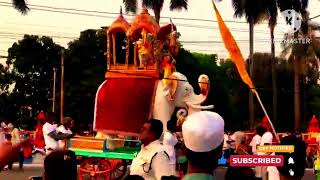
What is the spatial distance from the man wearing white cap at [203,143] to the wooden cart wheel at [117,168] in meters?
10.9

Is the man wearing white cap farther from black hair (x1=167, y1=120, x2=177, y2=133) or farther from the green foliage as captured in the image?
the green foliage

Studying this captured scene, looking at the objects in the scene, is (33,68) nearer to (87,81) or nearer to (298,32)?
(87,81)

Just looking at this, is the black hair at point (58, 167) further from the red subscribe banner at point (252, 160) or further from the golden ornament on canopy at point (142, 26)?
the golden ornament on canopy at point (142, 26)

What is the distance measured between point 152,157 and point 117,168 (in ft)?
30.1

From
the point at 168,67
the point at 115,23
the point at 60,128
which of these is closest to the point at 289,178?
the point at 60,128

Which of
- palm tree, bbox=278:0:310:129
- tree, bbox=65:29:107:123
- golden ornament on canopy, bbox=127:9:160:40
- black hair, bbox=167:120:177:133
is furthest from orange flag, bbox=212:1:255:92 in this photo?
tree, bbox=65:29:107:123

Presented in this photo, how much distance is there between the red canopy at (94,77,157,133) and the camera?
14281 millimetres

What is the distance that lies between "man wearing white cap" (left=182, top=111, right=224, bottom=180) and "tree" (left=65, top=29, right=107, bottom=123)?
36.8 meters

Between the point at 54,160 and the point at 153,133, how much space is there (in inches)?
86.5

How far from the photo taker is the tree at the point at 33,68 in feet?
148

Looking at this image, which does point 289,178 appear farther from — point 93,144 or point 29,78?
point 29,78

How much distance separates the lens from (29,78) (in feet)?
150

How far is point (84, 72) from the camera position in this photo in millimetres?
41594

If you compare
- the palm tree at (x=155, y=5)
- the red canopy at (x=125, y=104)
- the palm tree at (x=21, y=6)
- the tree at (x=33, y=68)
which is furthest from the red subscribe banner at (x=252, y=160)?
the tree at (x=33, y=68)
